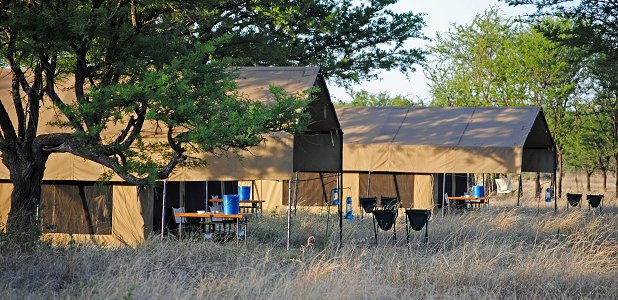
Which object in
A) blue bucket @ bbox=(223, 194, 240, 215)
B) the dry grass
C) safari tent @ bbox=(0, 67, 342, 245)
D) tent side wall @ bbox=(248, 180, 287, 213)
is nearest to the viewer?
the dry grass

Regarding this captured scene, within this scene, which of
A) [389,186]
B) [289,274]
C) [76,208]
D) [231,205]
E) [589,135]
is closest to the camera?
[289,274]

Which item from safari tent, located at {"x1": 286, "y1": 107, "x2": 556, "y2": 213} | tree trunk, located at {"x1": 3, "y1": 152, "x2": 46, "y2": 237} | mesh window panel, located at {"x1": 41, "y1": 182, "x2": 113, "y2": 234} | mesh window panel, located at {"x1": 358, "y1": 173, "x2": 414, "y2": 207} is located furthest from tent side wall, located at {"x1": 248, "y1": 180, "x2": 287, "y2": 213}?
tree trunk, located at {"x1": 3, "y1": 152, "x2": 46, "y2": 237}

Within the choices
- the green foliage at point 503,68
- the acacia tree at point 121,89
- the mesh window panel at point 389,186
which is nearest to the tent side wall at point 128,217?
the acacia tree at point 121,89

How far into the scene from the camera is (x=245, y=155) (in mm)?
12586

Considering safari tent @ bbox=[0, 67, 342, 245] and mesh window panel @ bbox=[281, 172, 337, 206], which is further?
mesh window panel @ bbox=[281, 172, 337, 206]

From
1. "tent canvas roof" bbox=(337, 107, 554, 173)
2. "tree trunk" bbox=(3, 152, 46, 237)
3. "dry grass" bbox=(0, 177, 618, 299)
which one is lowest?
"dry grass" bbox=(0, 177, 618, 299)

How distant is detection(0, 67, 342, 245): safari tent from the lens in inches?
493

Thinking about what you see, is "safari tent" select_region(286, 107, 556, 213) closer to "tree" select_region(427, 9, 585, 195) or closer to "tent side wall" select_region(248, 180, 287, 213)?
"tent side wall" select_region(248, 180, 287, 213)

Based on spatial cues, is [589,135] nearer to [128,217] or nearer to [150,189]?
[150,189]

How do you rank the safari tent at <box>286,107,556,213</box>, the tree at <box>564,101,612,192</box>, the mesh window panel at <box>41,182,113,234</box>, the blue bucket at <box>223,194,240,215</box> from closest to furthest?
the blue bucket at <box>223,194,240,215</box>, the mesh window panel at <box>41,182,113,234</box>, the safari tent at <box>286,107,556,213</box>, the tree at <box>564,101,612,192</box>

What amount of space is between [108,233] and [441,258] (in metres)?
6.25

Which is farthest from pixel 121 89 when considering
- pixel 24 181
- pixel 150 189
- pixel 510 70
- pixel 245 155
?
pixel 510 70

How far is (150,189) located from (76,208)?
4.36 feet

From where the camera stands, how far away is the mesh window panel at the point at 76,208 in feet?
48.1
